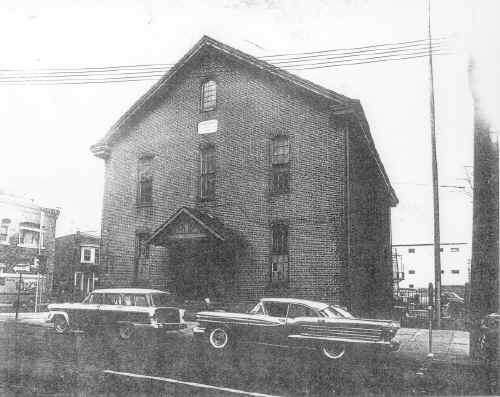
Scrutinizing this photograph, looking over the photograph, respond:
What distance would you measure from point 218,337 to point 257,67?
9.06 m

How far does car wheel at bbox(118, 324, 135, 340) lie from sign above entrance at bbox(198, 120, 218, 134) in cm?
741

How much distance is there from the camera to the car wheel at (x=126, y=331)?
13.3 meters

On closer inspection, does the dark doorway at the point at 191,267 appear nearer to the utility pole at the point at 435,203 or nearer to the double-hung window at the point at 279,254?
the double-hung window at the point at 279,254

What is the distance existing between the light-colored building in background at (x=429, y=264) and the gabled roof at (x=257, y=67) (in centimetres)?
2900

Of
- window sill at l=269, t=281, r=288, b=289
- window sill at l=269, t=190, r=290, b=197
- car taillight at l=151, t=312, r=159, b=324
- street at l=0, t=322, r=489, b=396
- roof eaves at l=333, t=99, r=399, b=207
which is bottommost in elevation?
street at l=0, t=322, r=489, b=396

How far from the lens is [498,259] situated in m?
9.90

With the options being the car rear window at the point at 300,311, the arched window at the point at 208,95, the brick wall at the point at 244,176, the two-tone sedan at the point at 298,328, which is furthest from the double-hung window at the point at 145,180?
the car rear window at the point at 300,311

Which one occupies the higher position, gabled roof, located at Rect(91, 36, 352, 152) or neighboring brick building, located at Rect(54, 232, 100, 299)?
gabled roof, located at Rect(91, 36, 352, 152)

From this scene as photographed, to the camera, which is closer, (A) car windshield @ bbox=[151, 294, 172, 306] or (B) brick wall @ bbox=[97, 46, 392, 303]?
(A) car windshield @ bbox=[151, 294, 172, 306]

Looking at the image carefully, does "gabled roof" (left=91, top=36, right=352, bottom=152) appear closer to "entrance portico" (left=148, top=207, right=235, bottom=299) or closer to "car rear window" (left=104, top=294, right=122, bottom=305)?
"entrance portico" (left=148, top=207, right=235, bottom=299)

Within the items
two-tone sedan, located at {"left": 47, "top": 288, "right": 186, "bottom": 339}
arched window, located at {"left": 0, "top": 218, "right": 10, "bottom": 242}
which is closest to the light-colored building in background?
arched window, located at {"left": 0, "top": 218, "right": 10, "bottom": 242}

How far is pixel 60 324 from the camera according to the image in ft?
47.8

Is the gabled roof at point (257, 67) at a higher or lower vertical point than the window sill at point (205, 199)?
higher

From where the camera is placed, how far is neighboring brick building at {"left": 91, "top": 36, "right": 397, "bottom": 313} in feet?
50.3
